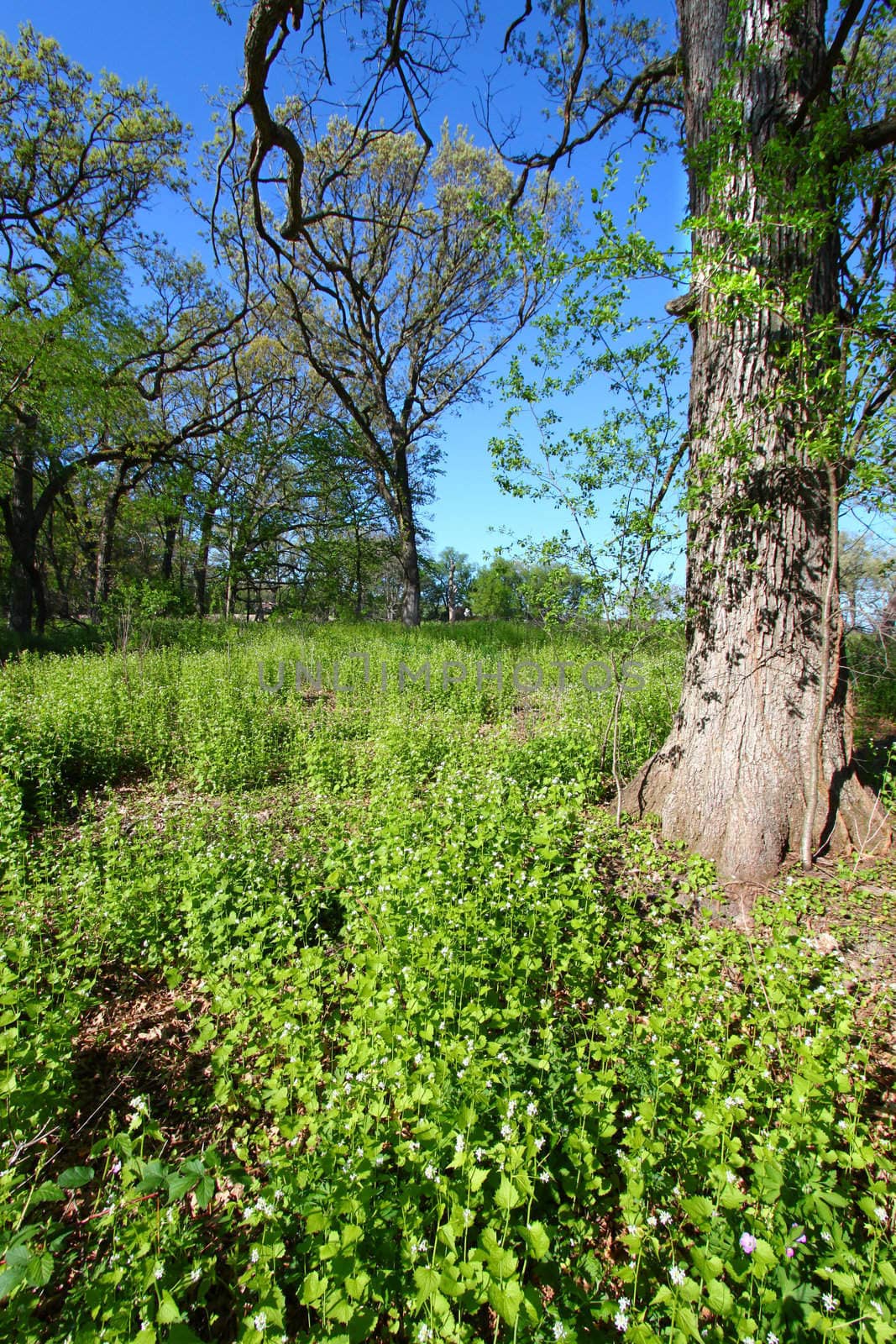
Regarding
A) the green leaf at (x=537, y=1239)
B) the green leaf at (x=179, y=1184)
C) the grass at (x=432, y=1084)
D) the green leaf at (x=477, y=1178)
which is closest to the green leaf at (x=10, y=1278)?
the grass at (x=432, y=1084)

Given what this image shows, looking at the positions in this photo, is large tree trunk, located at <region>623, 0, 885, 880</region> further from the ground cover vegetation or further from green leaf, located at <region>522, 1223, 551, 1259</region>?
green leaf, located at <region>522, 1223, 551, 1259</region>

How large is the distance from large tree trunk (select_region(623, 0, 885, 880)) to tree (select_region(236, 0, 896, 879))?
0.04 ft

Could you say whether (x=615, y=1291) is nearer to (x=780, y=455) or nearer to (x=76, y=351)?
(x=780, y=455)

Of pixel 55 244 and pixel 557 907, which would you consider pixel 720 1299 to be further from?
pixel 55 244

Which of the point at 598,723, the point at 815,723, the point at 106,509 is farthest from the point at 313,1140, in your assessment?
the point at 106,509

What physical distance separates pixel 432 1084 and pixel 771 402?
12.6ft

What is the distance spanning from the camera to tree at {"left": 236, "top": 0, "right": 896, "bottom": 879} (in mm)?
2916

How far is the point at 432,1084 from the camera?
1.73m

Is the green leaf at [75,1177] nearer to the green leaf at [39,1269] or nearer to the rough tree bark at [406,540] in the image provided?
the green leaf at [39,1269]

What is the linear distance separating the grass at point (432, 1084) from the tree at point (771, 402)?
48cm

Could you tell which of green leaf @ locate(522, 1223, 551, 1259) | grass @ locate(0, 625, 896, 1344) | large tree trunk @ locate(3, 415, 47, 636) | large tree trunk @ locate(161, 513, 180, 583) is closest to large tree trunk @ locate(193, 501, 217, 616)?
large tree trunk @ locate(161, 513, 180, 583)

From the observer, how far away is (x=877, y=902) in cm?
292

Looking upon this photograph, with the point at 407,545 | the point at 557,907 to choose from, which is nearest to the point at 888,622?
the point at 557,907

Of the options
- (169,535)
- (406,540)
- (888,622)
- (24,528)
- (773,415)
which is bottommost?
(888,622)
